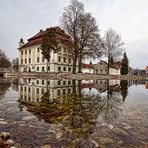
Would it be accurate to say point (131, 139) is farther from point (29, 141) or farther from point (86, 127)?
point (29, 141)

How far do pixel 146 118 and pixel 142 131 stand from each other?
152 centimetres

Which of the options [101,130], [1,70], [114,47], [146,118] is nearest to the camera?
[101,130]

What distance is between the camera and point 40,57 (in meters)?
55.6

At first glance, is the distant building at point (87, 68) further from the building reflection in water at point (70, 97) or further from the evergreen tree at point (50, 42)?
the building reflection in water at point (70, 97)

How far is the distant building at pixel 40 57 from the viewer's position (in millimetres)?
50922

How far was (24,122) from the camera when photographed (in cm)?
508

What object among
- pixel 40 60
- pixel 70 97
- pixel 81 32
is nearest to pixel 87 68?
pixel 40 60

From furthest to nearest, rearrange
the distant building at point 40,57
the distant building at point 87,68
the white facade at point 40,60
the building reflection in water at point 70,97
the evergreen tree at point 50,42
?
the distant building at point 87,68
the white facade at point 40,60
the distant building at point 40,57
the evergreen tree at point 50,42
the building reflection in water at point 70,97

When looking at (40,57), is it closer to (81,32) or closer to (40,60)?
(40,60)

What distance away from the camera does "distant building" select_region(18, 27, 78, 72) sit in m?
50.9

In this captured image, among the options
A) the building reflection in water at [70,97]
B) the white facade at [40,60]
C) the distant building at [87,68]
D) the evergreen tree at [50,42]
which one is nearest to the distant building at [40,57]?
the white facade at [40,60]

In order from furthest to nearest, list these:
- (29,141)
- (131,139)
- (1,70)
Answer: (1,70)
(131,139)
(29,141)

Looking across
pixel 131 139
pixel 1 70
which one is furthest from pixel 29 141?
pixel 1 70

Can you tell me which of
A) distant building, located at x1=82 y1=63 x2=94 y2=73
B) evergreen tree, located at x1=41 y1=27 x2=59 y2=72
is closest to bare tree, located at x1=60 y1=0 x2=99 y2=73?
evergreen tree, located at x1=41 y1=27 x2=59 y2=72
